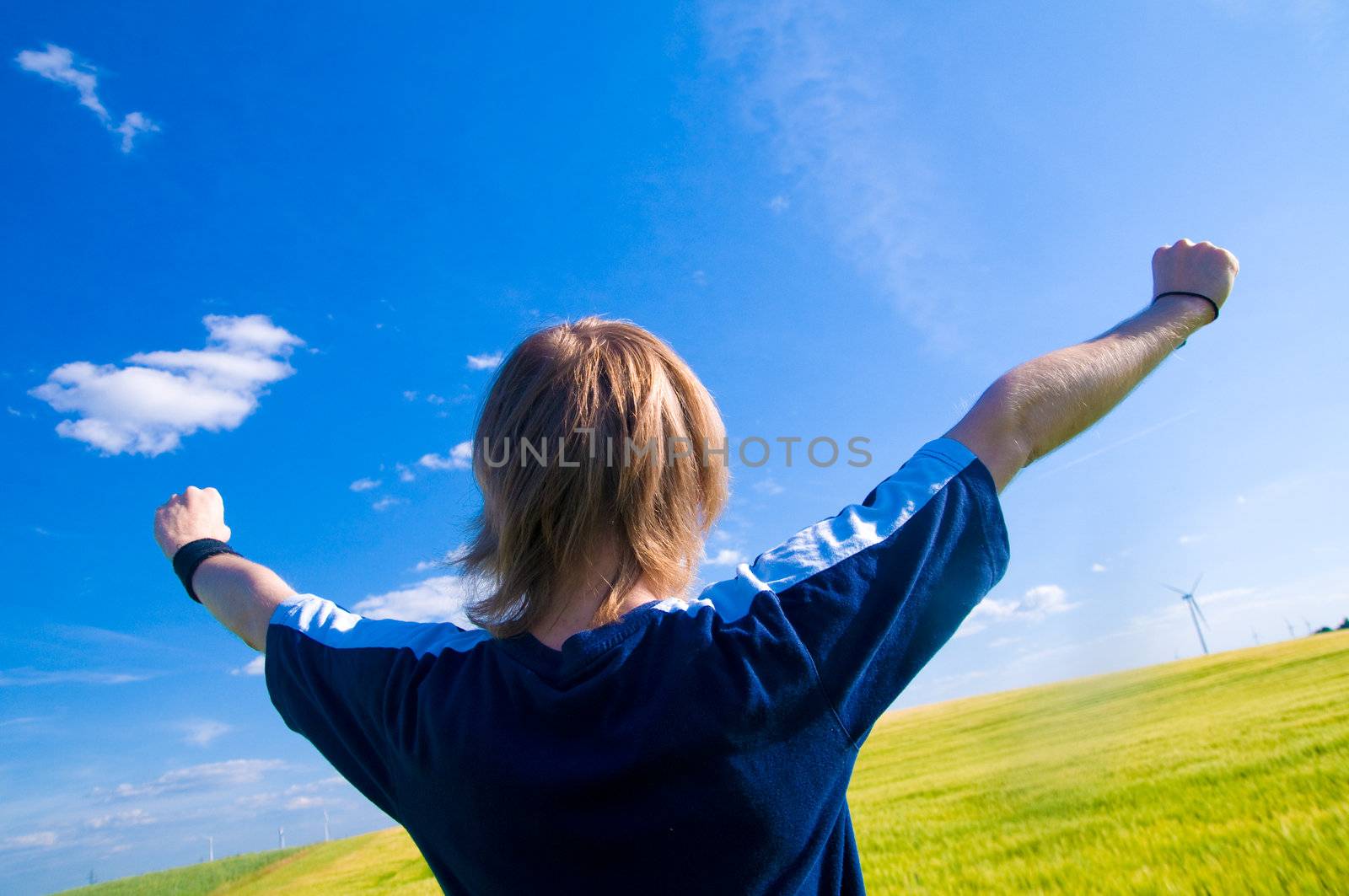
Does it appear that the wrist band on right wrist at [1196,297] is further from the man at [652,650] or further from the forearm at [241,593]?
the forearm at [241,593]

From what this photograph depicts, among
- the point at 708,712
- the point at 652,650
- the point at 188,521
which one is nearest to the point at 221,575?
the point at 188,521

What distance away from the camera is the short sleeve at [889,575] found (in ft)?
3.31

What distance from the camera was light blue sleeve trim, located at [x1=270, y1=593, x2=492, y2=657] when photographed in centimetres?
124

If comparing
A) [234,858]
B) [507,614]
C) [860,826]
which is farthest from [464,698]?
[234,858]

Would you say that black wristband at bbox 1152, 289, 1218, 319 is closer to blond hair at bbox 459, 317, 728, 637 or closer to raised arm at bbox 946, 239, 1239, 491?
raised arm at bbox 946, 239, 1239, 491

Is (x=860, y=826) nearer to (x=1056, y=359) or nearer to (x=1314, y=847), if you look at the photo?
(x=1314, y=847)

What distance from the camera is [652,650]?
41.2 inches

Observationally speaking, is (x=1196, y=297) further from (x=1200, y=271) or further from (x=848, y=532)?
(x=848, y=532)

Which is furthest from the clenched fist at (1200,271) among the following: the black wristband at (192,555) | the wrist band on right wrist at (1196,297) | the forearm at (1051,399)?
the black wristband at (192,555)

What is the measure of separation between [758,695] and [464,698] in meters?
0.46

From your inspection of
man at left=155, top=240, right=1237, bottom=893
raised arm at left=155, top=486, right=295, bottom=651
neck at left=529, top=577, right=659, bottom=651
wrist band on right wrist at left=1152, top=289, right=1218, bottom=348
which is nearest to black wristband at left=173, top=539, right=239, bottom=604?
raised arm at left=155, top=486, right=295, bottom=651

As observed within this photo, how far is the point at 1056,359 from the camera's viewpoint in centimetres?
114

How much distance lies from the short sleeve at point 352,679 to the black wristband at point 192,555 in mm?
371

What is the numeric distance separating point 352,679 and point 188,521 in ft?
2.71
